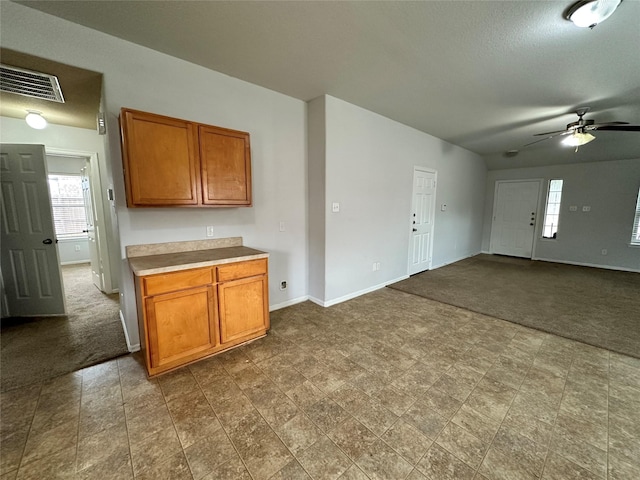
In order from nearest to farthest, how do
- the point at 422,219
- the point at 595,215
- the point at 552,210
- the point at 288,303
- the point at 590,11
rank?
the point at 590,11 < the point at 288,303 < the point at 422,219 < the point at 595,215 < the point at 552,210

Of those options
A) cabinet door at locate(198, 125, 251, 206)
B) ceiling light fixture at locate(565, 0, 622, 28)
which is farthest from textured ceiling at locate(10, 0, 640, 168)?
cabinet door at locate(198, 125, 251, 206)

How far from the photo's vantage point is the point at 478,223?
6.98m

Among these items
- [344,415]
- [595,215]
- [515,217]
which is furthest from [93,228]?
[595,215]

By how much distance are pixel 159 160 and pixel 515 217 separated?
313 inches

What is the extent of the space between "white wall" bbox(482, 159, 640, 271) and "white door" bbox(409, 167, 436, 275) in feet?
11.3

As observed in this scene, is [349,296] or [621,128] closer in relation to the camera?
[621,128]

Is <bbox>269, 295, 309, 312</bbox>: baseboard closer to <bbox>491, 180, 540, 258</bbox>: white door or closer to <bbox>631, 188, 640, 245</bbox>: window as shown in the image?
<bbox>491, 180, 540, 258</bbox>: white door

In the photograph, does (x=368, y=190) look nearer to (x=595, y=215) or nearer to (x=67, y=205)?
(x=595, y=215)

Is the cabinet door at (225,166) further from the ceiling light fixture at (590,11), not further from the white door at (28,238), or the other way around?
the ceiling light fixture at (590,11)

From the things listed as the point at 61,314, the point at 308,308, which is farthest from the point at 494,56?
the point at 61,314

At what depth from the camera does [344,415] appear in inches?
66.2

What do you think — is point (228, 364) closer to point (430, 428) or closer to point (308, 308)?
point (308, 308)

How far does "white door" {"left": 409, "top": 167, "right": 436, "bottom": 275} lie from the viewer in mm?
4684

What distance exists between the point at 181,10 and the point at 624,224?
8299 mm
